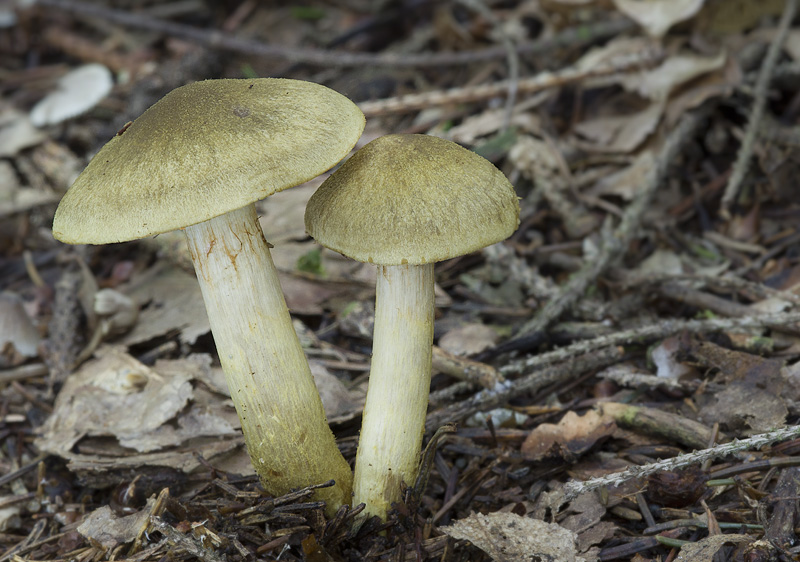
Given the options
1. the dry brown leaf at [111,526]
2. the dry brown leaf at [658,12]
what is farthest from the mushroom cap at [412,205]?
the dry brown leaf at [658,12]

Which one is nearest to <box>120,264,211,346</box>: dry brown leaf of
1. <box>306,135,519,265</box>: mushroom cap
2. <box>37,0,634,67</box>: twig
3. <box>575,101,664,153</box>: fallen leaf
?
<box>306,135,519,265</box>: mushroom cap

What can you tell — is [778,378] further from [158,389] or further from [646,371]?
[158,389]

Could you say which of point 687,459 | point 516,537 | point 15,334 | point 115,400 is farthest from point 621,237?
point 15,334

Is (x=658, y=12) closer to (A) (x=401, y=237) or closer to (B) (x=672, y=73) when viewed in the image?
(B) (x=672, y=73)

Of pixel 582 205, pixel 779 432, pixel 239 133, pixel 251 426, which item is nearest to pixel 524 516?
pixel 779 432

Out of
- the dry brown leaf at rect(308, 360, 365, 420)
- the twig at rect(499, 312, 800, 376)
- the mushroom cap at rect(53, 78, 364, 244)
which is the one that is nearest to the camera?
the mushroom cap at rect(53, 78, 364, 244)

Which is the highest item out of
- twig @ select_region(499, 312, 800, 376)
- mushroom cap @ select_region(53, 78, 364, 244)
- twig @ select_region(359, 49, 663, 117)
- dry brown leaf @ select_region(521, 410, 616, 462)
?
mushroom cap @ select_region(53, 78, 364, 244)

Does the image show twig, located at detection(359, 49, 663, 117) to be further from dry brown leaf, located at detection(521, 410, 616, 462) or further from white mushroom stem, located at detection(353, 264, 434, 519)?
dry brown leaf, located at detection(521, 410, 616, 462)
